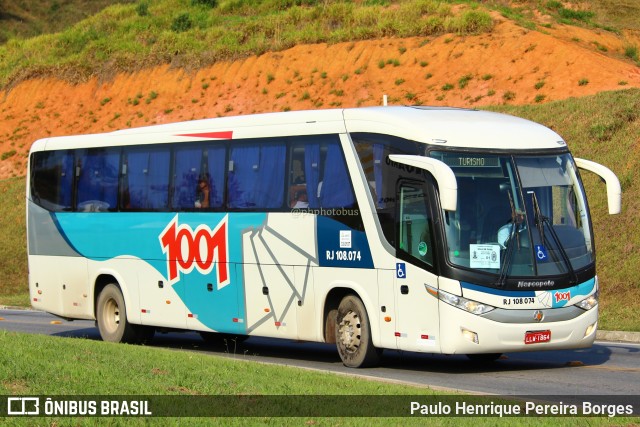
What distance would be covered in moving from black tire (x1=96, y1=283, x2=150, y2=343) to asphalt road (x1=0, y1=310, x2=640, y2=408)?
19.2 inches

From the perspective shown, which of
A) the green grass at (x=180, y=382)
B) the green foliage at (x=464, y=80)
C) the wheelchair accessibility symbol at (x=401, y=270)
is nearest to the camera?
the green grass at (x=180, y=382)

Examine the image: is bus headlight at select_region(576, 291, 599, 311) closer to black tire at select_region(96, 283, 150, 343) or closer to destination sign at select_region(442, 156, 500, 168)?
destination sign at select_region(442, 156, 500, 168)

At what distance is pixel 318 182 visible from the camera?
16.6 m

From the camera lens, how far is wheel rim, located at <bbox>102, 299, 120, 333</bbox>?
2086 cm

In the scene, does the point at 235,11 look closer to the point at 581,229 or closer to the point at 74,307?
the point at 74,307

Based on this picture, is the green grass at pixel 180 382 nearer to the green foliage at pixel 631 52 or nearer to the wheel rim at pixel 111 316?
the wheel rim at pixel 111 316

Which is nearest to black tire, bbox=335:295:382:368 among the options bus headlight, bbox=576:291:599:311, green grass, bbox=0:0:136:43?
bus headlight, bbox=576:291:599:311

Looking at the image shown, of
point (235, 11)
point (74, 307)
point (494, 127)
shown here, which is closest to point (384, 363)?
point (494, 127)

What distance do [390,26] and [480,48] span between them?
6.58 meters

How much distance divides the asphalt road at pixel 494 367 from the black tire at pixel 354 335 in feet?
0.68

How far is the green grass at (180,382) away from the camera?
9.76 metres

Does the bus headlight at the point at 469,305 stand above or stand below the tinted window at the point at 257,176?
below

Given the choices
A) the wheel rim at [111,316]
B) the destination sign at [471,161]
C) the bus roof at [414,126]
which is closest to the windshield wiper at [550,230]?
the destination sign at [471,161]

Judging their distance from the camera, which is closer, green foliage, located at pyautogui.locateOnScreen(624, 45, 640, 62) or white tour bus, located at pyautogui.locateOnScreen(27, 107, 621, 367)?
white tour bus, located at pyautogui.locateOnScreen(27, 107, 621, 367)
